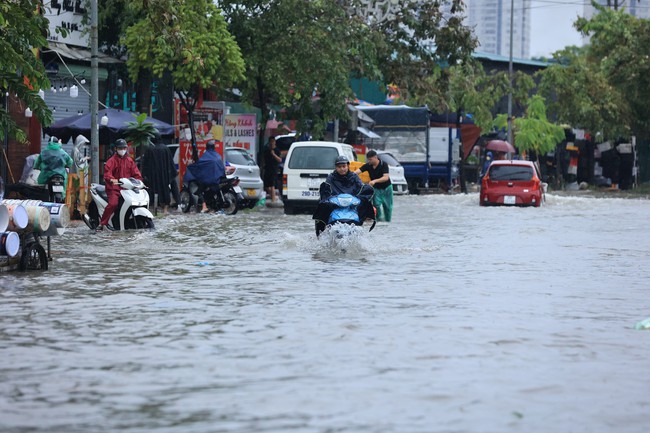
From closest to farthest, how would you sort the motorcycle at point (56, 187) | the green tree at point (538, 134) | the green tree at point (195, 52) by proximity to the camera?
the motorcycle at point (56, 187), the green tree at point (195, 52), the green tree at point (538, 134)

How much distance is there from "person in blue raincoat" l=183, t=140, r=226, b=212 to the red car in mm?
11056

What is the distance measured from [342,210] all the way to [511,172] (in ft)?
70.7

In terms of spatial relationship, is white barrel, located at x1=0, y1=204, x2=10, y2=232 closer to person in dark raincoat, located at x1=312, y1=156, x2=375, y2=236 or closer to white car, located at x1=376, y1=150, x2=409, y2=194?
person in dark raincoat, located at x1=312, y1=156, x2=375, y2=236

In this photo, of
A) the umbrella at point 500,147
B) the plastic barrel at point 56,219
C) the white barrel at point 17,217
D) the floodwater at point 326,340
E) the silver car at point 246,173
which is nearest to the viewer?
the floodwater at point 326,340

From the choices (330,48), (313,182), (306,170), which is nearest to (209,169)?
(306,170)

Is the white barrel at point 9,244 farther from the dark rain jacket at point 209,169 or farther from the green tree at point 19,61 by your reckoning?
the dark rain jacket at point 209,169

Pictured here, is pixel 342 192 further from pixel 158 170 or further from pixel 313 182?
pixel 313 182

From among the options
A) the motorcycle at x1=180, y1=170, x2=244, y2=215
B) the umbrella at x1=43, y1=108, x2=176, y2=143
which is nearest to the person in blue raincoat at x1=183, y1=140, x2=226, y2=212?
the motorcycle at x1=180, y1=170, x2=244, y2=215

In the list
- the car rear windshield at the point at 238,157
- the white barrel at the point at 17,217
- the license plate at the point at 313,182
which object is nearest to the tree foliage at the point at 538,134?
the car rear windshield at the point at 238,157

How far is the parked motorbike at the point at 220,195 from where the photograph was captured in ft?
109

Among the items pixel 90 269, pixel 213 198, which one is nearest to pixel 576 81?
pixel 213 198

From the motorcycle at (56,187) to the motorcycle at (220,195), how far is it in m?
5.59

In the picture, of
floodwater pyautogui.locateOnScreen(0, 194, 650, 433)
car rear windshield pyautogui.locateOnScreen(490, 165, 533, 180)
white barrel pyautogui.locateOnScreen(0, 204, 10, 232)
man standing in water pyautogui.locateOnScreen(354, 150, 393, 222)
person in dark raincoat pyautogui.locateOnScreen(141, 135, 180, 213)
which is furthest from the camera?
car rear windshield pyautogui.locateOnScreen(490, 165, 533, 180)

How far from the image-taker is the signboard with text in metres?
39.8
